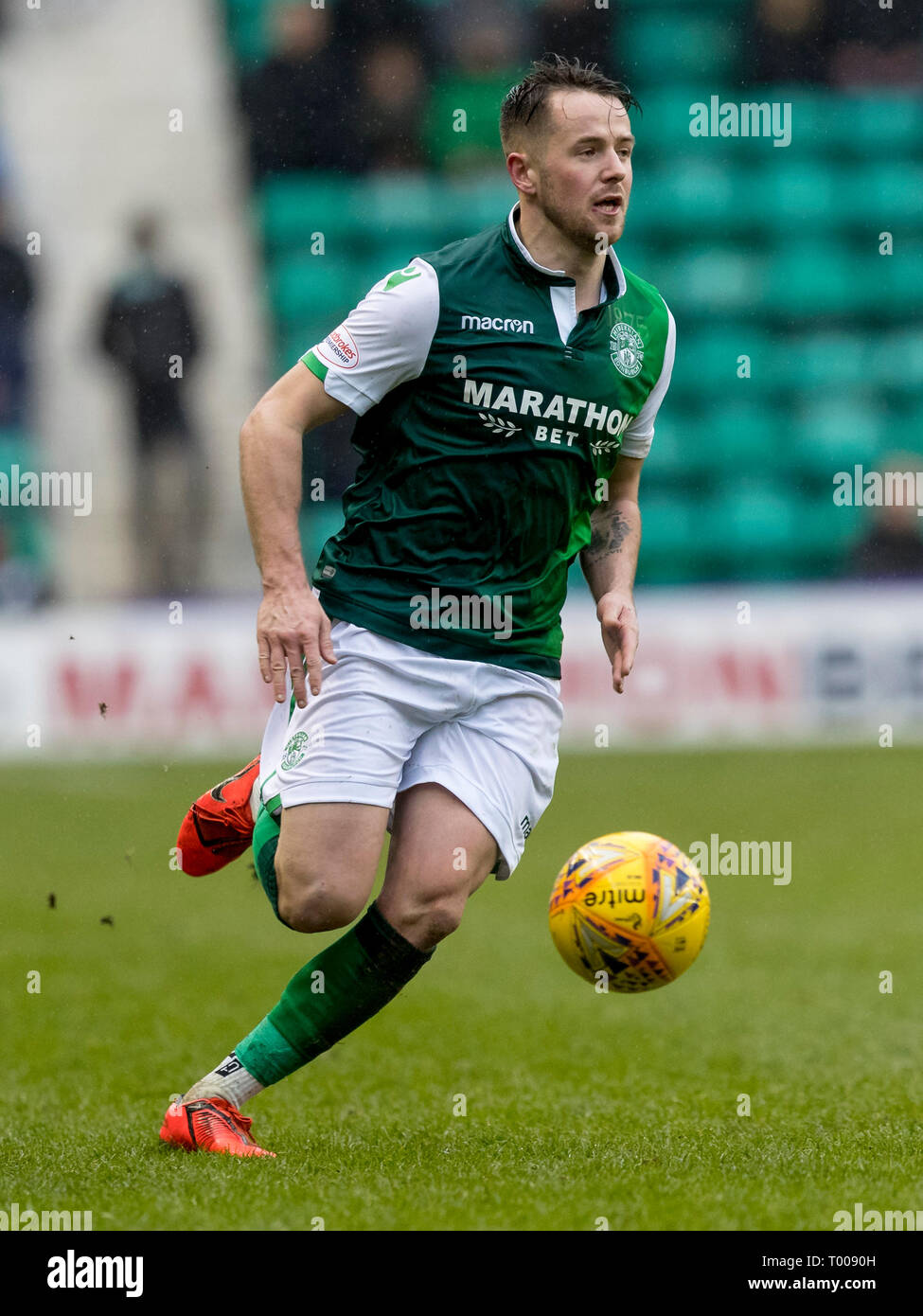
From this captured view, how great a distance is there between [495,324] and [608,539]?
2.38ft

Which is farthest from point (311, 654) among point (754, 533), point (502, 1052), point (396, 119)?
point (396, 119)

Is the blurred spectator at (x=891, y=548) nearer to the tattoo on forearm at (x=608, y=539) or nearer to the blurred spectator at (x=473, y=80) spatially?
the blurred spectator at (x=473, y=80)

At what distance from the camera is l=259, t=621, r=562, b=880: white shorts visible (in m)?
4.27

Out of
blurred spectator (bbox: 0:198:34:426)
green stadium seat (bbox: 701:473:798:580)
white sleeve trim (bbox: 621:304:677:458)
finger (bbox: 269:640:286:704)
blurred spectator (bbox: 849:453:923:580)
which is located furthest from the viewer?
green stadium seat (bbox: 701:473:798:580)

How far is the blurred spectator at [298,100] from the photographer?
15.8 m

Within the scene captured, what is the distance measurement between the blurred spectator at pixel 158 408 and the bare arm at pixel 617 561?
9.83 metres

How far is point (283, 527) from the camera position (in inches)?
163

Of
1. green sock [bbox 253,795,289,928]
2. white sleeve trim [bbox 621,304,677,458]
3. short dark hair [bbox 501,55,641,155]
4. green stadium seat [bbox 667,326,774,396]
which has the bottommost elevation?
green sock [bbox 253,795,289,928]

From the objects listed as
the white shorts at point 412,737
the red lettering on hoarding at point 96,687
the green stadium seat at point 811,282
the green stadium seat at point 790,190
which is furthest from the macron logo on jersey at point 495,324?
the green stadium seat at point 790,190

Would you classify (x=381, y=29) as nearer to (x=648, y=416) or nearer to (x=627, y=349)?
(x=648, y=416)

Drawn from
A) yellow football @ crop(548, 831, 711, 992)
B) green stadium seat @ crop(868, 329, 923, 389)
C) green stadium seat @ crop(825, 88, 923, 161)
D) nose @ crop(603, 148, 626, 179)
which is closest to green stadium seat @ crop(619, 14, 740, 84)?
green stadium seat @ crop(825, 88, 923, 161)

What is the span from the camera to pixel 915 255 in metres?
17.6

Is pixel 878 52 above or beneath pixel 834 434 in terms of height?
above

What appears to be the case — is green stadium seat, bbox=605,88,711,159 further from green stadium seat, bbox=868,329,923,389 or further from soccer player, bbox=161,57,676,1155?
soccer player, bbox=161,57,676,1155
